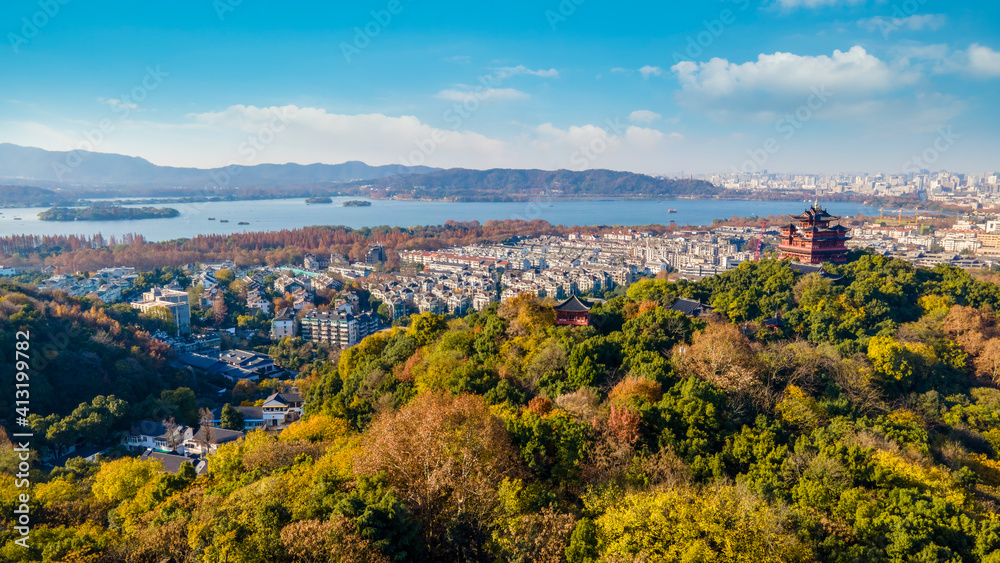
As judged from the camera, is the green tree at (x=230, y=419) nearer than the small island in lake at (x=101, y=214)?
Yes

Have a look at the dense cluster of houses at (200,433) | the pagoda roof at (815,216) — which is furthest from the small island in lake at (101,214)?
the pagoda roof at (815,216)

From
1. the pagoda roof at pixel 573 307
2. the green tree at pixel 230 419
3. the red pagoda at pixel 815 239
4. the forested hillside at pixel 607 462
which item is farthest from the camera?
the red pagoda at pixel 815 239

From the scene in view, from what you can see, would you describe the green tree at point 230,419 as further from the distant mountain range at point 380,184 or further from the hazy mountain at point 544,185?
the hazy mountain at point 544,185

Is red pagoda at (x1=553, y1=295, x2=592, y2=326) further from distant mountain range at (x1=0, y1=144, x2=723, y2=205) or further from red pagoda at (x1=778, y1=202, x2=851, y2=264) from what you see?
distant mountain range at (x1=0, y1=144, x2=723, y2=205)

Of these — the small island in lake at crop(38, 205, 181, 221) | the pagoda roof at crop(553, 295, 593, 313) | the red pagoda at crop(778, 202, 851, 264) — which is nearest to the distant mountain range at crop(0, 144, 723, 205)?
the small island in lake at crop(38, 205, 181, 221)

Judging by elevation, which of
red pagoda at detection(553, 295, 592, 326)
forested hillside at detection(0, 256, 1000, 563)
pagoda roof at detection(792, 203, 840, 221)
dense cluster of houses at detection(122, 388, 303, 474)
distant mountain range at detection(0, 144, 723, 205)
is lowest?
dense cluster of houses at detection(122, 388, 303, 474)

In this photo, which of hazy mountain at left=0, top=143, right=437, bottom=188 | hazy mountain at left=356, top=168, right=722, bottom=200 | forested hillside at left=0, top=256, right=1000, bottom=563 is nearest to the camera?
forested hillside at left=0, top=256, right=1000, bottom=563

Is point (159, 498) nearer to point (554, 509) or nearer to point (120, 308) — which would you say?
point (554, 509)
